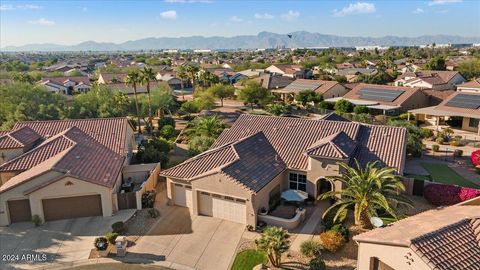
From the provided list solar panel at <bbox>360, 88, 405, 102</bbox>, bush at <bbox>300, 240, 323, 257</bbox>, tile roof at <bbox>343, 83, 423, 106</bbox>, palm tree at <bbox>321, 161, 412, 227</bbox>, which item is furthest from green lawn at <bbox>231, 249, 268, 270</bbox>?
solar panel at <bbox>360, 88, 405, 102</bbox>

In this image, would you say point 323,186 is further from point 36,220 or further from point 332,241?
point 36,220

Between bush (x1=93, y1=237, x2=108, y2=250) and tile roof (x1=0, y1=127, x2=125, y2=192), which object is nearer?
bush (x1=93, y1=237, x2=108, y2=250)

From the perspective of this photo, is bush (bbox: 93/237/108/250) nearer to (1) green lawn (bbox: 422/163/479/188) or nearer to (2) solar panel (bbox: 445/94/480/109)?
(1) green lawn (bbox: 422/163/479/188)

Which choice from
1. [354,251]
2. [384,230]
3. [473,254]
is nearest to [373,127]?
[354,251]

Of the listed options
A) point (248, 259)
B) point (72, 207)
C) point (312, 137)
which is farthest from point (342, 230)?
point (72, 207)

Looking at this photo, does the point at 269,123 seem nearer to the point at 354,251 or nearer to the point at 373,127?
the point at 373,127

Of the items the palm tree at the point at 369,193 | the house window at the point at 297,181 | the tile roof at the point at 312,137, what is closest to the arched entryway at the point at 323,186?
the house window at the point at 297,181

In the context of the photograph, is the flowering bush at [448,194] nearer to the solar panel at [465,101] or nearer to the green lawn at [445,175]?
the green lawn at [445,175]
